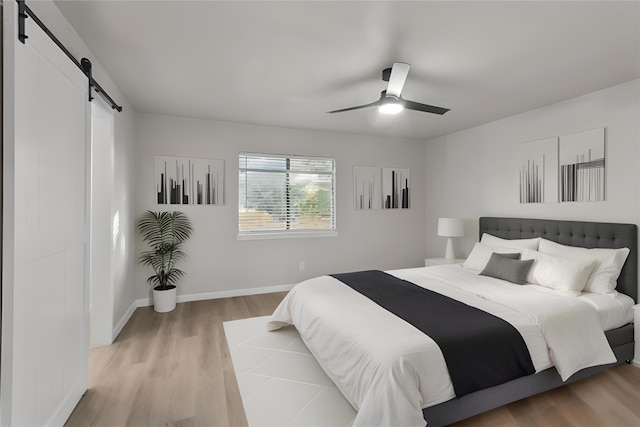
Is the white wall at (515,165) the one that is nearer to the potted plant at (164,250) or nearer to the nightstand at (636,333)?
the nightstand at (636,333)

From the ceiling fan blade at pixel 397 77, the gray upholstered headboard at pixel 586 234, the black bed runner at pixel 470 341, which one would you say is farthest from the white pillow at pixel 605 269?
the ceiling fan blade at pixel 397 77

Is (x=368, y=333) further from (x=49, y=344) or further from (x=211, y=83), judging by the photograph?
(x=211, y=83)

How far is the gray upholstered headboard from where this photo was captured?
9.07ft

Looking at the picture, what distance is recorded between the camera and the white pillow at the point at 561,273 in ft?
8.79

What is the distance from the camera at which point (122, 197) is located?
129 inches

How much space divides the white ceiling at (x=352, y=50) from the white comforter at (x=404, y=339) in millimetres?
1948

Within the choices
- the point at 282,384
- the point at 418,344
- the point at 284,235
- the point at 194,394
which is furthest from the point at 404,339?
the point at 284,235

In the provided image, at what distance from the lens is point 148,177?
3920 millimetres

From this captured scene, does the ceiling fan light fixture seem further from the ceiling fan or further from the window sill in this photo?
the window sill

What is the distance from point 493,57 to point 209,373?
11.1 feet

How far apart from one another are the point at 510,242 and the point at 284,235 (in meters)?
2.99

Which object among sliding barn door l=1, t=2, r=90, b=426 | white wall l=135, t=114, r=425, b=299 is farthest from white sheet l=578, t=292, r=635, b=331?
sliding barn door l=1, t=2, r=90, b=426

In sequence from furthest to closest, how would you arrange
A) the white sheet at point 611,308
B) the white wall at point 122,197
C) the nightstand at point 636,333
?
the white wall at point 122,197 → the nightstand at point 636,333 → the white sheet at point 611,308

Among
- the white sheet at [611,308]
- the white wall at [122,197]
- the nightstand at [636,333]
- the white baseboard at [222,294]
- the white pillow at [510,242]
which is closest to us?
the white sheet at [611,308]
